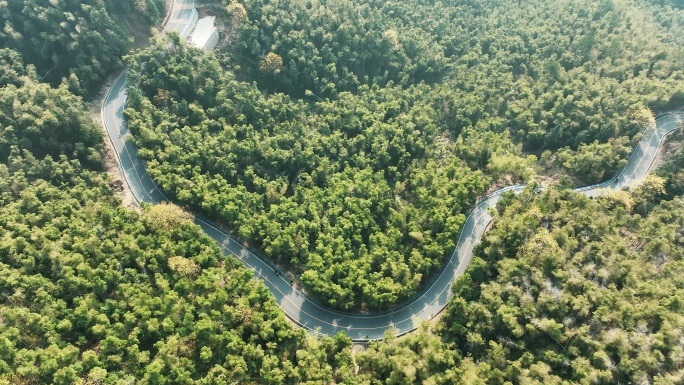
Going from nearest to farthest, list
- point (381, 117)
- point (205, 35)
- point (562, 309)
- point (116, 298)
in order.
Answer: point (562, 309) < point (116, 298) < point (381, 117) < point (205, 35)

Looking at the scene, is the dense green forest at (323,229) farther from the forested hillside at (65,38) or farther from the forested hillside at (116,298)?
the forested hillside at (65,38)

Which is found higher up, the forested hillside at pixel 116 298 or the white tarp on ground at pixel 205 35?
the white tarp on ground at pixel 205 35

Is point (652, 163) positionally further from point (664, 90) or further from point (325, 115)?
point (325, 115)

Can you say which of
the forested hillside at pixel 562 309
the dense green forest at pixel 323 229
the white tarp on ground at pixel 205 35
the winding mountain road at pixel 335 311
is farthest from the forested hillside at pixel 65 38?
the forested hillside at pixel 562 309

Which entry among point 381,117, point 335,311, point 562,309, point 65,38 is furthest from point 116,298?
point 562,309

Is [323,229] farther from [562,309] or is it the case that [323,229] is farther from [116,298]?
[562,309]

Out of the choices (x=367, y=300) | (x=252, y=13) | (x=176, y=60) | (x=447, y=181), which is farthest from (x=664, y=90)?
(x=176, y=60)

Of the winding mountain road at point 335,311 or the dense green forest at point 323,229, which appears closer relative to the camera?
the dense green forest at point 323,229
